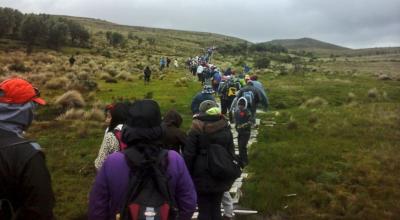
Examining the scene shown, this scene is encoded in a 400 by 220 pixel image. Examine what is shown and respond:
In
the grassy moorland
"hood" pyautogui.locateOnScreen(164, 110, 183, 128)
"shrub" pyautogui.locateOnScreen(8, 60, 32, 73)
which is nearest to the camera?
"hood" pyautogui.locateOnScreen(164, 110, 183, 128)

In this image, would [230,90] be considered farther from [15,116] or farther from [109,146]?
[15,116]

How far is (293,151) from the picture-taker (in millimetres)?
14500

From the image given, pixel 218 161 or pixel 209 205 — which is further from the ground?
pixel 218 161

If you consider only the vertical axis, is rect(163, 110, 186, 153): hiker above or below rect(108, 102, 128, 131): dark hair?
below

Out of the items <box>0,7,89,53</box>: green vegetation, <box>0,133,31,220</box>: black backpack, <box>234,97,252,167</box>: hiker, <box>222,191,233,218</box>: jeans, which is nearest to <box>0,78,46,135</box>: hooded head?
<box>0,133,31,220</box>: black backpack

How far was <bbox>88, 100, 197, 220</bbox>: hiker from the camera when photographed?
4008 mm

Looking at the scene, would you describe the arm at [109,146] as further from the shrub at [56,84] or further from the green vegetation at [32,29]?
the green vegetation at [32,29]

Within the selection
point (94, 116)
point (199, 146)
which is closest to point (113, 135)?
point (199, 146)

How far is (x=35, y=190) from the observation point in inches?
146

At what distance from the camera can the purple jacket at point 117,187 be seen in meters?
4.08

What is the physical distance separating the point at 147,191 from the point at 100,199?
1.64 ft

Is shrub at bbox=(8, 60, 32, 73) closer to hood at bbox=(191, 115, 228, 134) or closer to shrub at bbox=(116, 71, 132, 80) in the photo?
shrub at bbox=(116, 71, 132, 80)

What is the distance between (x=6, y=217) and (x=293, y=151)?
11.5m

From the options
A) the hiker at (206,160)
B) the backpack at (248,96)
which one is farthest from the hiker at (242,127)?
the hiker at (206,160)
